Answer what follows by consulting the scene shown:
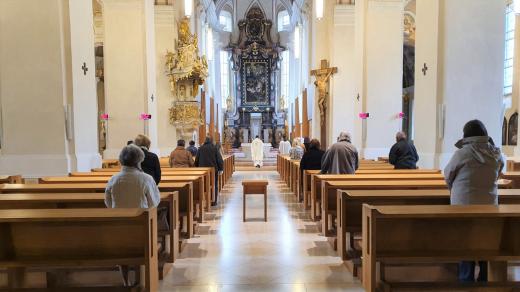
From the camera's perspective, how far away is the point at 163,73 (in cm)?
1480

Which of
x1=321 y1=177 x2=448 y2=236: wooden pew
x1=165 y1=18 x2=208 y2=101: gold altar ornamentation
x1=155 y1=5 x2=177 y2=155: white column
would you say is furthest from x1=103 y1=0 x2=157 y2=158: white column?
x1=321 y1=177 x2=448 y2=236: wooden pew

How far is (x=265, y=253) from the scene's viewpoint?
4816 millimetres

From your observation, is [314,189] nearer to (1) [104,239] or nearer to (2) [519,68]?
(1) [104,239]

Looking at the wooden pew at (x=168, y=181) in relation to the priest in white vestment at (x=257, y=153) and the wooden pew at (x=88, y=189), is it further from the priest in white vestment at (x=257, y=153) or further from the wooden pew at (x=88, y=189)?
the priest in white vestment at (x=257, y=153)

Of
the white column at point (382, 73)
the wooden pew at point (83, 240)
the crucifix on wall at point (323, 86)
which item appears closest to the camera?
the wooden pew at point (83, 240)

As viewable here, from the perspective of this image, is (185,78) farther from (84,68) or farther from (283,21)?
(283,21)

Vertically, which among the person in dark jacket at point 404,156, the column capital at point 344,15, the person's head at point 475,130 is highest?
the column capital at point 344,15

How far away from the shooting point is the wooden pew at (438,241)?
3.05 meters

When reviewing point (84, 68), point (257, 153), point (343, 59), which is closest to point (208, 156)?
point (84, 68)

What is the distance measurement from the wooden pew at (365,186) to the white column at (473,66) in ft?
8.16

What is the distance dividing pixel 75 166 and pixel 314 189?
→ 4.21m

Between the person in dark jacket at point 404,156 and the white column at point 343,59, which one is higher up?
the white column at point 343,59

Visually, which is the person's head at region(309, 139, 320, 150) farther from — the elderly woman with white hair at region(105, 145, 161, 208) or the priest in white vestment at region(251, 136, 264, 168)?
the priest in white vestment at region(251, 136, 264, 168)

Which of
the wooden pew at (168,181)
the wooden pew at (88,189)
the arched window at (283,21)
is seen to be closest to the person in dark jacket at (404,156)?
the wooden pew at (168,181)
